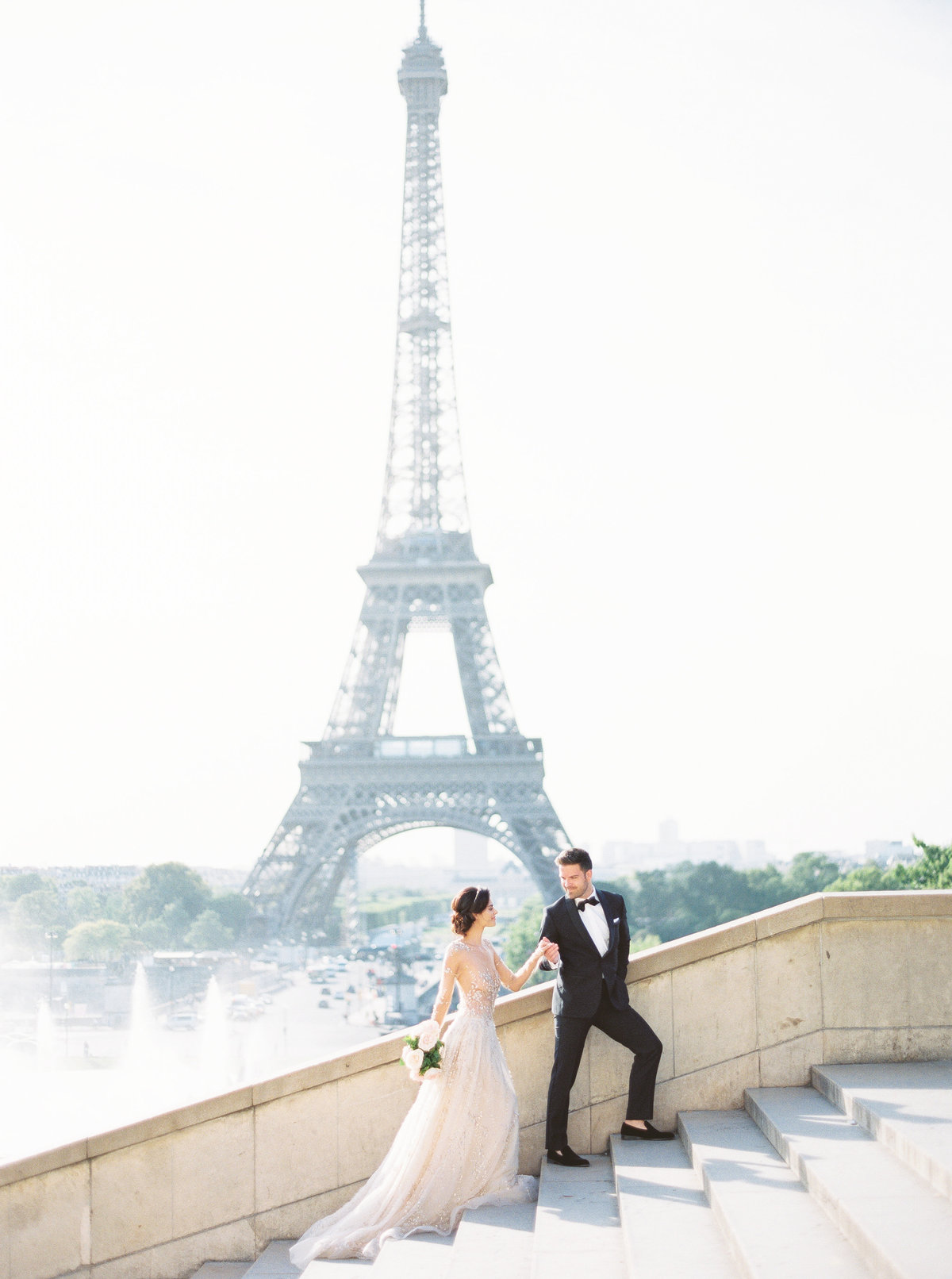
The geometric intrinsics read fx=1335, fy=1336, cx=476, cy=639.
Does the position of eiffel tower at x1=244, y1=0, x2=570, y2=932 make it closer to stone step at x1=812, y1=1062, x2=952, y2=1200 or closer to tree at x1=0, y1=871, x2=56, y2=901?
tree at x1=0, y1=871, x2=56, y2=901

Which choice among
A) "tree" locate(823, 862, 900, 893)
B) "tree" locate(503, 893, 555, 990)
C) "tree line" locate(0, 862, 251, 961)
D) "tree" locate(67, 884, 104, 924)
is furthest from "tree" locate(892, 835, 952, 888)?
"tree" locate(67, 884, 104, 924)

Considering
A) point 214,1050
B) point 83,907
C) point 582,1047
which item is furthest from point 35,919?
point 582,1047

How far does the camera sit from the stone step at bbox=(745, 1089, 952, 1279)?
4840mm

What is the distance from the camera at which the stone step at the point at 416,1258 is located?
611cm

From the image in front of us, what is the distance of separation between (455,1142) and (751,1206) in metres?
1.68

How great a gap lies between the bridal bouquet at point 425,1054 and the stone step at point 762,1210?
1.40 m

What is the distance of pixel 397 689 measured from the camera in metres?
53.2

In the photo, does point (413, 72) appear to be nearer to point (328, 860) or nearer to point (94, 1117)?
point (328, 860)

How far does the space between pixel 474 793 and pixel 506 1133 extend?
43148 mm

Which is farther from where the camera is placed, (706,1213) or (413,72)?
(413,72)

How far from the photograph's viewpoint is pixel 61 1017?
52.1 meters

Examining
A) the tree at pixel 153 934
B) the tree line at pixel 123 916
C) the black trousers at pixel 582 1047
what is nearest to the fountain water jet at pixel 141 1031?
the tree line at pixel 123 916

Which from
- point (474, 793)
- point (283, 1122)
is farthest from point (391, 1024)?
point (283, 1122)

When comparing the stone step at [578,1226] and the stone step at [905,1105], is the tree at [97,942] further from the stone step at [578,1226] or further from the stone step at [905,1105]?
→ the stone step at [905,1105]
